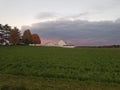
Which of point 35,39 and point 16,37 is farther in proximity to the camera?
point 35,39

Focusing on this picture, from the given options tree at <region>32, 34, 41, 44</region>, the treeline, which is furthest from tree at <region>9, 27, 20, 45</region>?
tree at <region>32, 34, 41, 44</region>

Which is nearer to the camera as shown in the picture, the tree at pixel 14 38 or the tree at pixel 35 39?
the tree at pixel 14 38

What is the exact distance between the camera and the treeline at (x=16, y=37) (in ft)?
A: 457

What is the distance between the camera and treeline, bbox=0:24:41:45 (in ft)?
457

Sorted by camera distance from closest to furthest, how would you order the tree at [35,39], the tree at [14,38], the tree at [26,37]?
the tree at [14,38] < the tree at [26,37] < the tree at [35,39]

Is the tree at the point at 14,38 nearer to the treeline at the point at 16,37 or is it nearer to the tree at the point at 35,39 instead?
the treeline at the point at 16,37

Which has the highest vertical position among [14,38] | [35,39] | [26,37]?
[26,37]

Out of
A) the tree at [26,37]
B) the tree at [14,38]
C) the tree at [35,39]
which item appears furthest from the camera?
the tree at [35,39]

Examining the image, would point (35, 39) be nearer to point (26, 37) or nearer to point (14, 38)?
point (26, 37)

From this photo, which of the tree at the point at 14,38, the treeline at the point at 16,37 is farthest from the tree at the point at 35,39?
the tree at the point at 14,38

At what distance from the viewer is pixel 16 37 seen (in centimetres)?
13950

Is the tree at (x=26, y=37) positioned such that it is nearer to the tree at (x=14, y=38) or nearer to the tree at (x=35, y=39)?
the tree at (x=14, y=38)

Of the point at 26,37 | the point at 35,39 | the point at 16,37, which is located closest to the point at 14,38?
the point at 16,37

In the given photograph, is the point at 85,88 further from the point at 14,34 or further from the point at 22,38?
the point at 22,38
